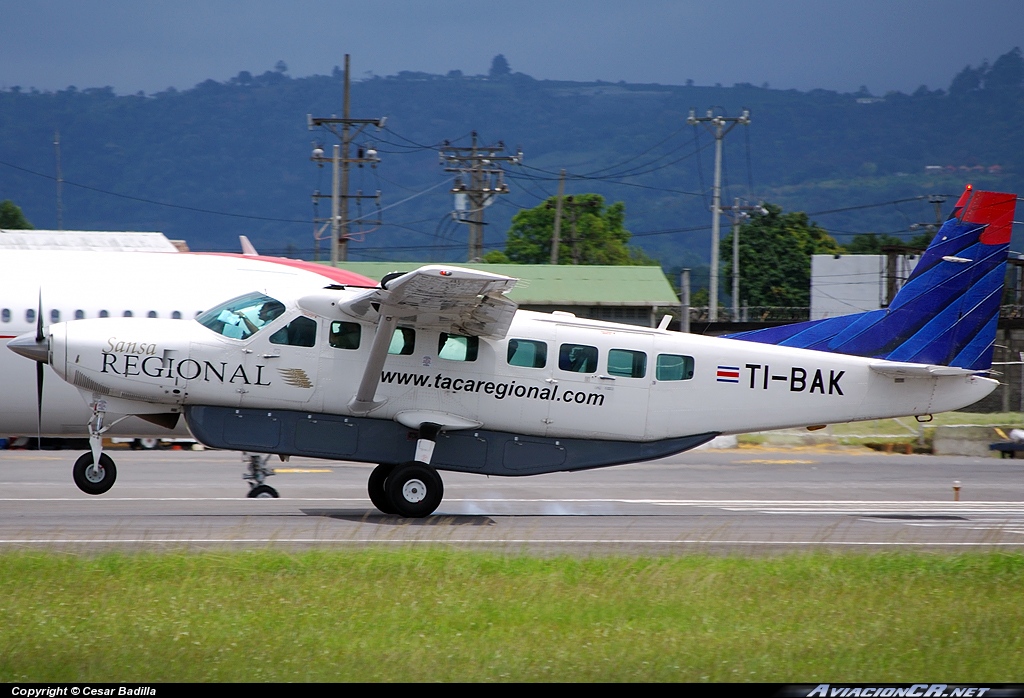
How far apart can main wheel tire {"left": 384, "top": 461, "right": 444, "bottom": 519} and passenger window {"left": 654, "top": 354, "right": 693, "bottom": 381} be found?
3312 millimetres

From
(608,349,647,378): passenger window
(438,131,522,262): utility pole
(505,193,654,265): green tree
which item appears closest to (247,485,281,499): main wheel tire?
(608,349,647,378): passenger window

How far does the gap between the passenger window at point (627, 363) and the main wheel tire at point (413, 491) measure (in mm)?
2768

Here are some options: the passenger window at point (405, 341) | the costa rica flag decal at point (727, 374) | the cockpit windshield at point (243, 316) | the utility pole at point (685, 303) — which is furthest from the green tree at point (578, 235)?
the cockpit windshield at point (243, 316)

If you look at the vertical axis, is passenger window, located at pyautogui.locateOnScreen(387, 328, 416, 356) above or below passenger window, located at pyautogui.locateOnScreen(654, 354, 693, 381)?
above

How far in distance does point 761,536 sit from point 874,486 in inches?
304

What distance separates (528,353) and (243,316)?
12.1 ft

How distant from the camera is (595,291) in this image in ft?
137

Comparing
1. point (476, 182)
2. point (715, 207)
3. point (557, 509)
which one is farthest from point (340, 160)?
point (557, 509)

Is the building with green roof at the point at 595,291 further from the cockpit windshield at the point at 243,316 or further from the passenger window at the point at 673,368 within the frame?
the cockpit windshield at the point at 243,316

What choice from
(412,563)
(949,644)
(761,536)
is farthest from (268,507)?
(949,644)

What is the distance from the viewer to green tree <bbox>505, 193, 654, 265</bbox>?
3273 inches

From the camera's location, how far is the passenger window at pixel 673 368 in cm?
1434

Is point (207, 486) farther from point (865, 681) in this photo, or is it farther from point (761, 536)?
point (865, 681)

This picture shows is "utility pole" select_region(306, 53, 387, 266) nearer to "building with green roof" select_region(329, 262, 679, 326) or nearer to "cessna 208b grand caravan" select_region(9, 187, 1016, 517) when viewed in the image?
"building with green roof" select_region(329, 262, 679, 326)
